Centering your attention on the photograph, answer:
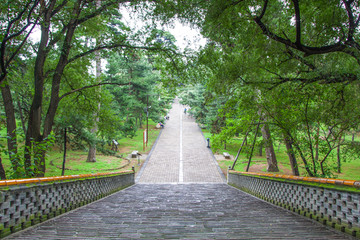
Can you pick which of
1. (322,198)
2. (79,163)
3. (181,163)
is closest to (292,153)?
(322,198)

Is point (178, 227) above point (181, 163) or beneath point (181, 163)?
above

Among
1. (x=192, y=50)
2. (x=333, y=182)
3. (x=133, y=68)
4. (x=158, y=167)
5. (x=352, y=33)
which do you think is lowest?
(x=158, y=167)

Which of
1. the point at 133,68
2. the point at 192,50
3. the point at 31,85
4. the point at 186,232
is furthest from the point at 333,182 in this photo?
the point at 133,68

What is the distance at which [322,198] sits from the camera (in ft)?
13.1

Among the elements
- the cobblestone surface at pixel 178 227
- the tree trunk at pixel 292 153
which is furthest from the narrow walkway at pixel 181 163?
the cobblestone surface at pixel 178 227

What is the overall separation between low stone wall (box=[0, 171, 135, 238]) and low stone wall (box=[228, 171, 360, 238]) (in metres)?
4.11

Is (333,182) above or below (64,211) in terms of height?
above

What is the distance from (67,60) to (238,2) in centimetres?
537

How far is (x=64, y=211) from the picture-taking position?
4715 millimetres

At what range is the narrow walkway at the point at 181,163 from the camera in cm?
1547

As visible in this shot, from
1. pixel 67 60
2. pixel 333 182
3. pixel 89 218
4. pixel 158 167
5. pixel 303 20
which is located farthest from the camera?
pixel 158 167

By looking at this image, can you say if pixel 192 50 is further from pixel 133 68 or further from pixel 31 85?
pixel 133 68

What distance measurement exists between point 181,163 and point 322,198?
15.8 m

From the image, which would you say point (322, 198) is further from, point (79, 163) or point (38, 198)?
point (79, 163)
